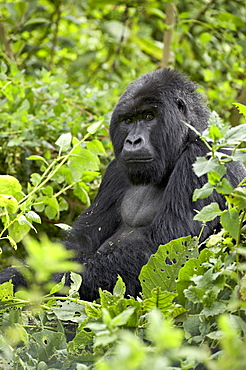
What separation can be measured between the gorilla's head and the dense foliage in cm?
24

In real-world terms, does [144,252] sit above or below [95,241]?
above

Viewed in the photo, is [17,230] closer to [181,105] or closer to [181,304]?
[181,304]

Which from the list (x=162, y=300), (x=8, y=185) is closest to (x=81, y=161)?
(x=8, y=185)

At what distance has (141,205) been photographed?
12.2ft

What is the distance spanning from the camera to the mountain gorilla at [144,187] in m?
3.21

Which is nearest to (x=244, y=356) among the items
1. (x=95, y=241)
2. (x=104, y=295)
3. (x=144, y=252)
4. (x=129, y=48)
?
(x=104, y=295)

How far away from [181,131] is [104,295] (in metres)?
1.81

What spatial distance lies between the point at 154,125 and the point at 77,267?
200 centimetres

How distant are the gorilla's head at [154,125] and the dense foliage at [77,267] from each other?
0.24m

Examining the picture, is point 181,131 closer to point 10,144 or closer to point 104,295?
point 10,144

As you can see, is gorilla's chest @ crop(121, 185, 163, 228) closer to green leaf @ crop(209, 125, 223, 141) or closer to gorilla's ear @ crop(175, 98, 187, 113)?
gorilla's ear @ crop(175, 98, 187, 113)

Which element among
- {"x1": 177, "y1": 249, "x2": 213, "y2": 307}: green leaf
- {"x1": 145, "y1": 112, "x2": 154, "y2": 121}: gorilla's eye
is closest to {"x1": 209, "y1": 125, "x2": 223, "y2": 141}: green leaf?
{"x1": 177, "y1": 249, "x2": 213, "y2": 307}: green leaf

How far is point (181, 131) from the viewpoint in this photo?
3504 mm

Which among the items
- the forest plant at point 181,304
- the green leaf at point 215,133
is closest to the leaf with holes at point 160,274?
the forest plant at point 181,304
